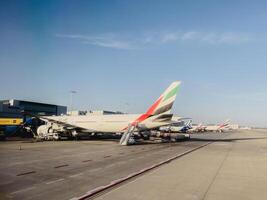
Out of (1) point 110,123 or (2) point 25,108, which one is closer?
(1) point 110,123

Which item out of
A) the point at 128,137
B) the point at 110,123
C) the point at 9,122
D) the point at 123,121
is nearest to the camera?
the point at 128,137

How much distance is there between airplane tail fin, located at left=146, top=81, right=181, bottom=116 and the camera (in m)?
37.9

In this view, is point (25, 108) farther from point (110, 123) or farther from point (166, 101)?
point (166, 101)

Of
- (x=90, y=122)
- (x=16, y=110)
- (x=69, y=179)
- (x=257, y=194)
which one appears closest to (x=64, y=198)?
(x=69, y=179)

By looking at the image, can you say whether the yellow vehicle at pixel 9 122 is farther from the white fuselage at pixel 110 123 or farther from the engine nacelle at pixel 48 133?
the white fuselage at pixel 110 123

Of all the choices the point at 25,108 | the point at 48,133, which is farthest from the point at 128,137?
→ the point at 25,108

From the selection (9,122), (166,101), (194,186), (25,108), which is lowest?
(194,186)

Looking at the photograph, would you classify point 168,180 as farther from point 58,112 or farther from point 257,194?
point 58,112

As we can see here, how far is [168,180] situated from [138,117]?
87.9 feet

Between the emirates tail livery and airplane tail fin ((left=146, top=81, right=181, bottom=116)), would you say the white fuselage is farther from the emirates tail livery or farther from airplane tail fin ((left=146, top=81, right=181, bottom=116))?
A: airplane tail fin ((left=146, top=81, right=181, bottom=116))

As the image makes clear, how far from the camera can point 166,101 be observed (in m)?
38.0

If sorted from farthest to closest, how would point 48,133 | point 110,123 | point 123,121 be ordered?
point 48,133, point 110,123, point 123,121

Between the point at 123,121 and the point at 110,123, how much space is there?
7.82 feet

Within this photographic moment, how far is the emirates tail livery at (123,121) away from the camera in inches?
1489
